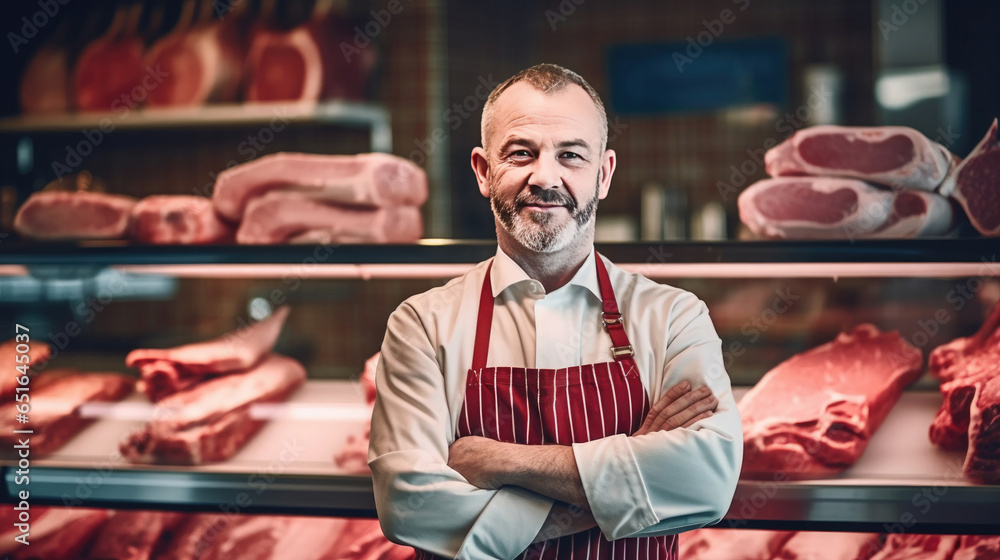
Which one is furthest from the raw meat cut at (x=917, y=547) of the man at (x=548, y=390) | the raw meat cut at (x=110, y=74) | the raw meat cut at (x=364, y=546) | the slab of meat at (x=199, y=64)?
the raw meat cut at (x=110, y=74)

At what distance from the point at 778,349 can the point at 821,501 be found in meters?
1.29

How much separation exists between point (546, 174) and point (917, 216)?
Answer: 1.09 meters

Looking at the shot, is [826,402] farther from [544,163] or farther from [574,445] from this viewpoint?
[544,163]

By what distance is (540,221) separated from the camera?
61.1 inches

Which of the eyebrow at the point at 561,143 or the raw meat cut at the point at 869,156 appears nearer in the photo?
the eyebrow at the point at 561,143

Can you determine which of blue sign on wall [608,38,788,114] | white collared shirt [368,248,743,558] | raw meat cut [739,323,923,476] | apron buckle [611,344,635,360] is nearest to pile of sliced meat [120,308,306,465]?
white collared shirt [368,248,743,558]

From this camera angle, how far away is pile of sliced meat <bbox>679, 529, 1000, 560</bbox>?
206cm

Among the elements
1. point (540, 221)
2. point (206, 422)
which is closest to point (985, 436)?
point (540, 221)

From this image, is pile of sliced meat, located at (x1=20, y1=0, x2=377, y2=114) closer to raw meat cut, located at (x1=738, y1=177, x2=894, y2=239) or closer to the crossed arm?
raw meat cut, located at (x1=738, y1=177, x2=894, y2=239)

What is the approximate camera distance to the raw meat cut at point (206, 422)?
91.0 inches

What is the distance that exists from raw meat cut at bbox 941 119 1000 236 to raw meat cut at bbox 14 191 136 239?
2.36 meters

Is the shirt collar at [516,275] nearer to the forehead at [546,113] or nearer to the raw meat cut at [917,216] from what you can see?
the forehead at [546,113]

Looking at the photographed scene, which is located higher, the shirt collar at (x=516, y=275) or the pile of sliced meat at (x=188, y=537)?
the shirt collar at (x=516, y=275)

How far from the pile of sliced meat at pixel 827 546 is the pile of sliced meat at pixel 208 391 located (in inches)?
53.1
